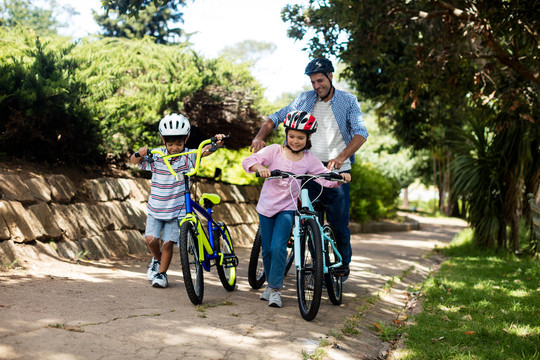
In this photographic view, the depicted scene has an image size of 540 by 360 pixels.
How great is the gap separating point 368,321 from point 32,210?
3.86m

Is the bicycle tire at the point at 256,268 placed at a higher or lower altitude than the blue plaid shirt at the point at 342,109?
lower

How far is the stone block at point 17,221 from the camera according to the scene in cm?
582

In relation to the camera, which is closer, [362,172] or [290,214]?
[290,214]

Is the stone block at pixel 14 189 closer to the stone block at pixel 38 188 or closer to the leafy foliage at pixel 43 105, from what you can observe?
the stone block at pixel 38 188

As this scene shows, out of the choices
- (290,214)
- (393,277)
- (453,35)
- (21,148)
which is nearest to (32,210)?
(21,148)

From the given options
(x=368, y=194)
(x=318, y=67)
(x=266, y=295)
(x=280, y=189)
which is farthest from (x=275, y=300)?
(x=368, y=194)

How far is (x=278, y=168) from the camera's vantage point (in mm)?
4988

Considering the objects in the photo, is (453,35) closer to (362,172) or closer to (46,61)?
(46,61)

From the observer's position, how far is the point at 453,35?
884cm

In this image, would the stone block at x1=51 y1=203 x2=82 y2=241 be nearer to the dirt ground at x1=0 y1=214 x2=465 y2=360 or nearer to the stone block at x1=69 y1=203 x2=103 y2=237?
the stone block at x1=69 y1=203 x2=103 y2=237

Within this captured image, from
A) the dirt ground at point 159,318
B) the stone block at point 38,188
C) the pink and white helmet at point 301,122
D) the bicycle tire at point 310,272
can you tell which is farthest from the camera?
the stone block at point 38,188

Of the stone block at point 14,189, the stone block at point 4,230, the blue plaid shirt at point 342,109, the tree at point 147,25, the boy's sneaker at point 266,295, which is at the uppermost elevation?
the tree at point 147,25

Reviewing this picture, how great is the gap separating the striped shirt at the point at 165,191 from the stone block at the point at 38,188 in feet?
6.07

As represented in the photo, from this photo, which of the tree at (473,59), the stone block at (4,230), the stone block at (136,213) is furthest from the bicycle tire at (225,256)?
the tree at (473,59)
